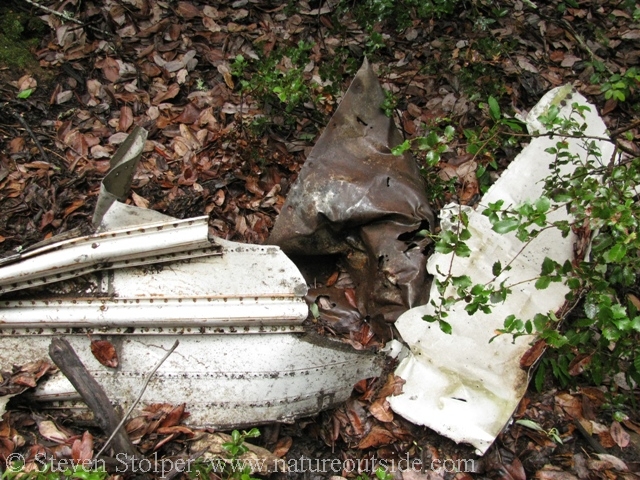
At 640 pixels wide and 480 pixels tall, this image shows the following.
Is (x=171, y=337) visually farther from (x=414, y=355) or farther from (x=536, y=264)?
(x=536, y=264)

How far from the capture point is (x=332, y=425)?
111 inches

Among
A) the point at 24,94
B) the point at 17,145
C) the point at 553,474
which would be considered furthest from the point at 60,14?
the point at 553,474

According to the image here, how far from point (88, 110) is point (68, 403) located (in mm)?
2244

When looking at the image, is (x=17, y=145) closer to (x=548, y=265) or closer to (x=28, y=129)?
(x=28, y=129)

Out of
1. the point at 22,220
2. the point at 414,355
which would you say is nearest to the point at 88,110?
the point at 22,220

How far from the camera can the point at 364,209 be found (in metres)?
2.92

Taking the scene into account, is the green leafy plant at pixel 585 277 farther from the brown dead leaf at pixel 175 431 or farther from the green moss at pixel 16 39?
the green moss at pixel 16 39

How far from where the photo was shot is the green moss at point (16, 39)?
402 cm

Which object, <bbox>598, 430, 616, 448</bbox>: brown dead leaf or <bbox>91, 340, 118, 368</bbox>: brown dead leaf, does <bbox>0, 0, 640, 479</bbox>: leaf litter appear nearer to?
<bbox>598, 430, 616, 448</bbox>: brown dead leaf

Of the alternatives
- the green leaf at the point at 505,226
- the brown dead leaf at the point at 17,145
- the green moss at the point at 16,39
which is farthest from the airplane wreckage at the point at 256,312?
the green moss at the point at 16,39

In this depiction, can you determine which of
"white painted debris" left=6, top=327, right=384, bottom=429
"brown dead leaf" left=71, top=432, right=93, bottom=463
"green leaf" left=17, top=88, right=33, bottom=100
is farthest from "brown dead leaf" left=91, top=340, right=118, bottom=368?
"green leaf" left=17, top=88, right=33, bottom=100

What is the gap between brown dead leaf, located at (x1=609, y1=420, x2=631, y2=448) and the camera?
2.71 m

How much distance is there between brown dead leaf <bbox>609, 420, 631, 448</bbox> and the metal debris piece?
1.29m

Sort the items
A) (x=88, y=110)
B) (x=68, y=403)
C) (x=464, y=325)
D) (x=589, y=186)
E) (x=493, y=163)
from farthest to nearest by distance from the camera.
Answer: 1. (x=88, y=110)
2. (x=493, y=163)
3. (x=464, y=325)
4. (x=68, y=403)
5. (x=589, y=186)
